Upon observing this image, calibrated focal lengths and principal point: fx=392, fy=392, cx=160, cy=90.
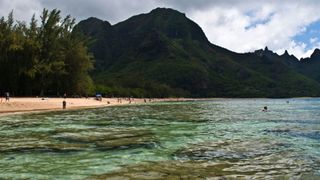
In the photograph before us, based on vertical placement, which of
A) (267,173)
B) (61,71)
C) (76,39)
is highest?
(76,39)

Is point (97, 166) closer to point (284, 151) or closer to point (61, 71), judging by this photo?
point (284, 151)

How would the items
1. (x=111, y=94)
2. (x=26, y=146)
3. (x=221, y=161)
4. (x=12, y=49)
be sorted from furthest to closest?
(x=111, y=94), (x=12, y=49), (x=26, y=146), (x=221, y=161)

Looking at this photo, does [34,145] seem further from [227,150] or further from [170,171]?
[227,150]

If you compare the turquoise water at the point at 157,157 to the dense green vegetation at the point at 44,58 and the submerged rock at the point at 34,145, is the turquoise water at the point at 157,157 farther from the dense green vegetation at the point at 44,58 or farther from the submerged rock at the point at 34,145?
the dense green vegetation at the point at 44,58

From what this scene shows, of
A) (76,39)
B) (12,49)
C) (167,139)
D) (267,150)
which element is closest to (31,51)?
(12,49)

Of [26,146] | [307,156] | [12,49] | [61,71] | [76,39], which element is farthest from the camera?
[76,39]

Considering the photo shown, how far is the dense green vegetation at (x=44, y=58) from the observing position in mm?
101375

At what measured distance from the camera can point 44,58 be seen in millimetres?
109188

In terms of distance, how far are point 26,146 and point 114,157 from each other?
22.9 ft

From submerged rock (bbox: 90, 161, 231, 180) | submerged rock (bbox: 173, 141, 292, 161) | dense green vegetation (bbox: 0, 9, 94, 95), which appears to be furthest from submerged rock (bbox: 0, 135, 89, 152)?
dense green vegetation (bbox: 0, 9, 94, 95)

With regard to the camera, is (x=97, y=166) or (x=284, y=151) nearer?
(x=97, y=166)

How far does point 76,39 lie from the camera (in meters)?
120

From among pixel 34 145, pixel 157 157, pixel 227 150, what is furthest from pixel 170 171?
pixel 34 145

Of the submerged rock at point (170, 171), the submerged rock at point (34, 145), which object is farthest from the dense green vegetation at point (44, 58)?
the submerged rock at point (170, 171)
